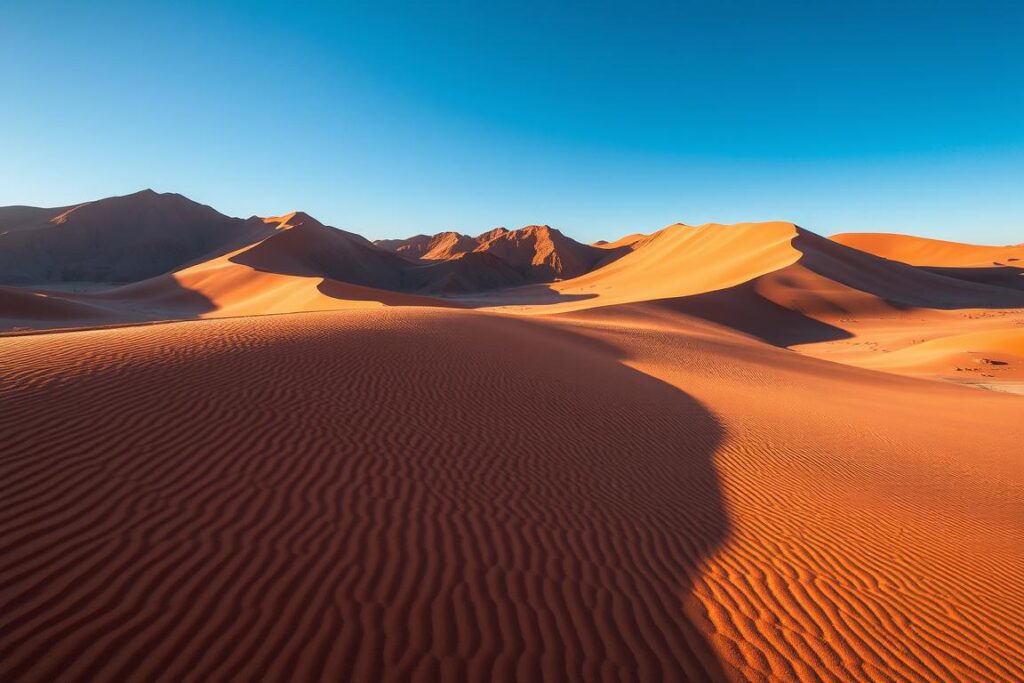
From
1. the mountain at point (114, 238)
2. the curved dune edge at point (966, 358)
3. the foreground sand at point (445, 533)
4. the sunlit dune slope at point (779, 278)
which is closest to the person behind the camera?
the foreground sand at point (445, 533)

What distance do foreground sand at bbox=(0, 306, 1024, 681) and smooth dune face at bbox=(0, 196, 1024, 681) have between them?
23 mm

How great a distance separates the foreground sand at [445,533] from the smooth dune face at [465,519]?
0.9 inches

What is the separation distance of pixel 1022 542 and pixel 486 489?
6.51 meters

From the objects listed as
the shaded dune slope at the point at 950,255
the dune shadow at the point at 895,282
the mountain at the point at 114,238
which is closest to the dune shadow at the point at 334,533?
the dune shadow at the point at 895,282

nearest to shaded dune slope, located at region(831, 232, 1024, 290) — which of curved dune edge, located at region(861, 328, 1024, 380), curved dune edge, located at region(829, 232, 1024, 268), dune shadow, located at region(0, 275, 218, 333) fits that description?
curved dune edge, located at region(829, 232, 1024, 268)

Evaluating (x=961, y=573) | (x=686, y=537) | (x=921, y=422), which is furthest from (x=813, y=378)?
(x=686, y=537)

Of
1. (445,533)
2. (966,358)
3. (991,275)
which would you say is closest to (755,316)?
(966,358)

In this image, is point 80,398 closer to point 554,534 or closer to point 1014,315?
point 554,534

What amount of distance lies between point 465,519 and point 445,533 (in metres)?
0.33

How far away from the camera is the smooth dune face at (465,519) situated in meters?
3.10

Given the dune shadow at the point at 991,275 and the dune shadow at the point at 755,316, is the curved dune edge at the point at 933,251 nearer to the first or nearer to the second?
the dune shadow at the point at 991,275

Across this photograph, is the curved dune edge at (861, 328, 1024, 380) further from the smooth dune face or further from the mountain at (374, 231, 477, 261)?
the mountain at (374, 231, 477, 261)

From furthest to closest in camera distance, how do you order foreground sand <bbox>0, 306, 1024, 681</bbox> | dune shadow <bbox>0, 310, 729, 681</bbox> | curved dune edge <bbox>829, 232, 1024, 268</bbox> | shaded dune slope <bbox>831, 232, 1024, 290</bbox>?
curved dune edge <bbox>829, 232, 1024, 268</bbox>, shaded dune slope <bbox>831, 232, 1024, 290</bbox>, foreground sand <bbox>0, 306, 1024, 681</bbox>, dune shadow <bbox>0, 310, 729, 681</bbox>

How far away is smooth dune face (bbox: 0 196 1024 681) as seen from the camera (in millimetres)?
3096
